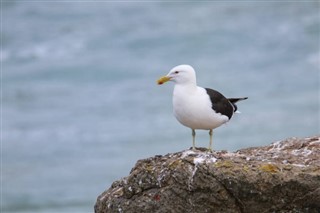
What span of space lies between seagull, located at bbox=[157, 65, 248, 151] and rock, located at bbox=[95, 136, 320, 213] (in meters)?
0.73

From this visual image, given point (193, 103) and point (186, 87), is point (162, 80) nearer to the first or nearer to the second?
point (186, 87)

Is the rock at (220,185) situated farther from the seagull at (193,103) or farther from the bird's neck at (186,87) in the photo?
the bird's neck at (186,87)

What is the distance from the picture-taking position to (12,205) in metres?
23.1

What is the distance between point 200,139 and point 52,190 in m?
Answer: 4.21

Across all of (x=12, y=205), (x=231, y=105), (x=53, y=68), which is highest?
(x=53, y=68)

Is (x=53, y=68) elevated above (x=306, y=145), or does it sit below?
above

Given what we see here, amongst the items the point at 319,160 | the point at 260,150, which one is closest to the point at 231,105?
the point at 260,150

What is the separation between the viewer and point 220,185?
8.93 metres

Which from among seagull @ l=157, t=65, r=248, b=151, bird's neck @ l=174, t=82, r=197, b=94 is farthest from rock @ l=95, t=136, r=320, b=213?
bird's neck @ l=174, t=82, r=197, b=94

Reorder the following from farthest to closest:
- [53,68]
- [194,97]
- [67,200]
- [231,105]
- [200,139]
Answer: [53,68]
[200,139]
[67,200]
[231,105]
[194,97]

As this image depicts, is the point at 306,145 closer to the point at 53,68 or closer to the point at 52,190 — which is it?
the point at 52,190

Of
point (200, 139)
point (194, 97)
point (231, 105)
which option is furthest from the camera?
point (200, 139)

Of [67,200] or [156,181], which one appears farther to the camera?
[67,200]

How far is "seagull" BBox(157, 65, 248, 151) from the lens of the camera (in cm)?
1006
